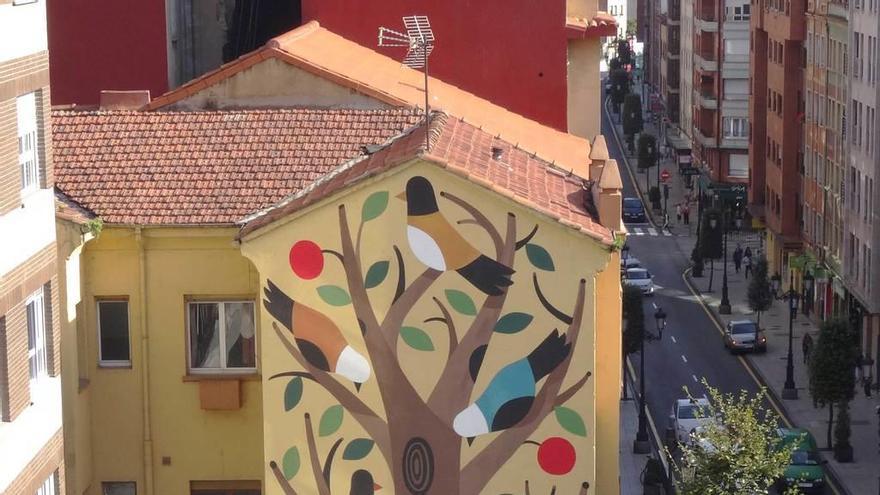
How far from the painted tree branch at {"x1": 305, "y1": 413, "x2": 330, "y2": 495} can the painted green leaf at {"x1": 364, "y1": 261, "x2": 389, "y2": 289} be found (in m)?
2.05

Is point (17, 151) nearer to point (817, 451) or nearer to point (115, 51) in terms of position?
point (115, 51)

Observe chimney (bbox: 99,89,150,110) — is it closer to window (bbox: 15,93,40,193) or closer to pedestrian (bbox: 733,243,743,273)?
window (bbox: 15,93,40,193)

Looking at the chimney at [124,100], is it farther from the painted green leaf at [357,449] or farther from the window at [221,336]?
the painted green leaf at [357,449]

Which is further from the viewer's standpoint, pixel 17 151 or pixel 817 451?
pixel 817 451

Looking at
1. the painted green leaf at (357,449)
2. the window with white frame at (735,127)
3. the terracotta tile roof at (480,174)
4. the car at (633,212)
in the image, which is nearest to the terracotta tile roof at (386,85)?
the terracotta tile roof at (480,174)

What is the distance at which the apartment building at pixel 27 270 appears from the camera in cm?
2342

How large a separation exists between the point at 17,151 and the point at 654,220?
95.5 metres

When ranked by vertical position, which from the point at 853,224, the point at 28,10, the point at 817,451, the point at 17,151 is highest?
the point at 28,10

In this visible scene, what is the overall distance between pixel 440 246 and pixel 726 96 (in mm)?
92662

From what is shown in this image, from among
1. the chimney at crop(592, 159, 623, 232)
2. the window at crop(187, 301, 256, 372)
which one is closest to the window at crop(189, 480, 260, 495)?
the window at crop(187, 301, 256, 372)

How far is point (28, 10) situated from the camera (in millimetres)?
24484

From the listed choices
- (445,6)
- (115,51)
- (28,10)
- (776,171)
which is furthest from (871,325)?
(28,10)

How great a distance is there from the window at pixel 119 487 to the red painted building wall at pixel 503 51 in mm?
16221

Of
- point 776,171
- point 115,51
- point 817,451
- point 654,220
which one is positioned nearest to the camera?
point 115,51
